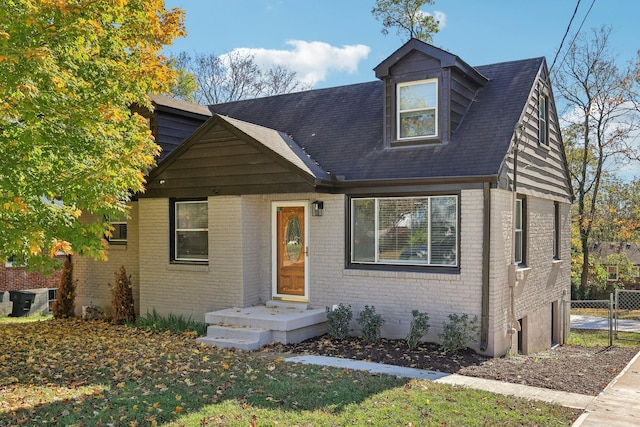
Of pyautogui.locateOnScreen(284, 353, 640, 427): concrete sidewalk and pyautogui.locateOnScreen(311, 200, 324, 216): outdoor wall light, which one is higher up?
pyautogui.locateOnScreen(311, 200, 324, 216): outdoor wall light

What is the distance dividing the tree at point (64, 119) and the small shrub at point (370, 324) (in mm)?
4970

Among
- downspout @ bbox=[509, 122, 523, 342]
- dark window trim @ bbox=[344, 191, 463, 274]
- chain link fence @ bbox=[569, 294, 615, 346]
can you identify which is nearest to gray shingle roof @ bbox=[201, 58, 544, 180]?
downspout @ bbox=[509, 122, 523, 342]

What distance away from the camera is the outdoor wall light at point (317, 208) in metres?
12.0

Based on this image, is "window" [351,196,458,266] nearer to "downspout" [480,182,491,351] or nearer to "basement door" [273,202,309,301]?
"downspout" [480,182,491,351]

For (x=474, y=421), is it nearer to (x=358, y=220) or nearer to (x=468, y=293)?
(x=468, y=293)

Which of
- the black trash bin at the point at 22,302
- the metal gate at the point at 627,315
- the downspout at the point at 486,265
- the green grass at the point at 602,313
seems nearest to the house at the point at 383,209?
the downspout at the point at 486,265

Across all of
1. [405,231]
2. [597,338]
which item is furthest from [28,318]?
[597,338]

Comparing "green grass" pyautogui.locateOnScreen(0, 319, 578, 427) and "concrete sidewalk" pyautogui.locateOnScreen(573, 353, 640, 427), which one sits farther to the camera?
"concrete sidewalk" pyautogui.locateOnScreen(573, 353, 640, 427)

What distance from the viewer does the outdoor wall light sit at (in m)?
12.0

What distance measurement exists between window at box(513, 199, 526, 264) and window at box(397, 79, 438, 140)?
2658 mm

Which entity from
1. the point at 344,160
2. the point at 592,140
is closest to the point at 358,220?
the point at 344,160

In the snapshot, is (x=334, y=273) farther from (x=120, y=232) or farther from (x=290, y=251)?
(x=120, y=232)

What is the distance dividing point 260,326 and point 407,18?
23.4m

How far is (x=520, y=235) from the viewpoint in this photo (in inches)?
492
